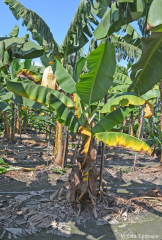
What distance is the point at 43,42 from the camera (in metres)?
7.52

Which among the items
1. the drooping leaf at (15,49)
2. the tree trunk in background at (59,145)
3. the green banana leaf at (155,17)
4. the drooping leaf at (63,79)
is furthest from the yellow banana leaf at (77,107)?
the tree trunk in background at (59,145)

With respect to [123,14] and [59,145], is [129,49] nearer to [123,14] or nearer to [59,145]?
[59,145]

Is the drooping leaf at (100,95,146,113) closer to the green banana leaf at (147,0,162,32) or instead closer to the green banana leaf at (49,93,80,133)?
the green banana leaf at (49,93,80,133)

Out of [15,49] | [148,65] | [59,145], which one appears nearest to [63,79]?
[15,49]

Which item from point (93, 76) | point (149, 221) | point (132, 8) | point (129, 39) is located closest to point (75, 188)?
point (149, 221)

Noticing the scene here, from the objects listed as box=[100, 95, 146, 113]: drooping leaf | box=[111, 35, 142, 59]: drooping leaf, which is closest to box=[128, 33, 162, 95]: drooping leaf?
box=[100, 95, 146, 113]: drooping leaf

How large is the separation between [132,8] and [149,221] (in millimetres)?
3587

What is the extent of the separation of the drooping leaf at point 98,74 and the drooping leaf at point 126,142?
0.70m

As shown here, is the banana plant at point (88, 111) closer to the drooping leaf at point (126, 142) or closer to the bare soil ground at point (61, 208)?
the drooping leaf at point (126, 142)

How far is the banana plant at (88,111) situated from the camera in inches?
142

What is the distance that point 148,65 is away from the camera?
3131 millimetres

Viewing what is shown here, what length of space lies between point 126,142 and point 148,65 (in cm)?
122

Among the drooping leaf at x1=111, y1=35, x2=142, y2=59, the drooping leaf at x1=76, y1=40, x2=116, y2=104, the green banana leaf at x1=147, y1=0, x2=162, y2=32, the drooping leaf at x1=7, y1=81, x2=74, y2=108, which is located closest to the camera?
the green banana leaf at x1=147, y1=0, x2=162, y2=32

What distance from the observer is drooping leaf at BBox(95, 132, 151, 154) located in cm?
361
